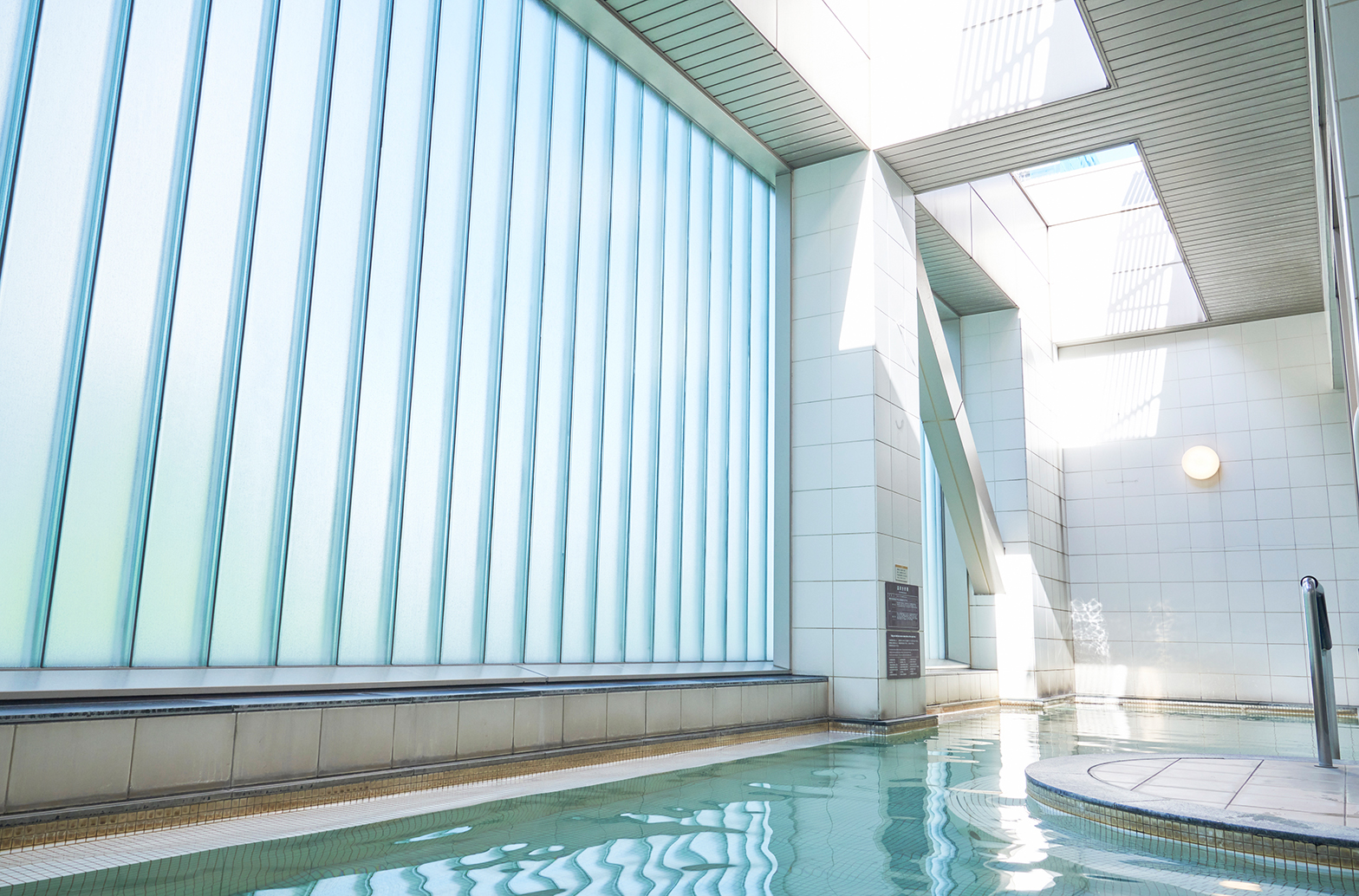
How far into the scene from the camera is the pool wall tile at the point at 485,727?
17.3ft

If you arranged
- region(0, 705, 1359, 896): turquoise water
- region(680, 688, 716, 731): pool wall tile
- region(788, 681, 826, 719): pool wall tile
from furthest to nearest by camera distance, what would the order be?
region(788, 681, 826, 719): pool wall tile
region(680, 688, 716, 731): pool wall tile
region(0, 705, 1359, 896): turquoise water

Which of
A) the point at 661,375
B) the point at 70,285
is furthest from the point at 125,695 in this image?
the point at 661,375

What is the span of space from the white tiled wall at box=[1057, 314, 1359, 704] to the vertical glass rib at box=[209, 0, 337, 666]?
13.5 meters

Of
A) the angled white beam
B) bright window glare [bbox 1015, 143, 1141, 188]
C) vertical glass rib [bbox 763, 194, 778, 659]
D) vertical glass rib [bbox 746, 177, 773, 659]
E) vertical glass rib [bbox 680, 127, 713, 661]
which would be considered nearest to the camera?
vertical glass rib [bbox 680, 127, 713, 661]

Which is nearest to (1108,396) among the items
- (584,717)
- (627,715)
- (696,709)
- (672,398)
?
(672,398)

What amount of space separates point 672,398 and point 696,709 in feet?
10.0

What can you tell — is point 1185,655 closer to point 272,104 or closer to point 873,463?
point 873,463

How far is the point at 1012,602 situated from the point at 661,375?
25.1 feet

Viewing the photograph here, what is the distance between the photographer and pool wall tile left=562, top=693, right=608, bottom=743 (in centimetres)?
605

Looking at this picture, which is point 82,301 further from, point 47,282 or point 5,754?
point 5,754

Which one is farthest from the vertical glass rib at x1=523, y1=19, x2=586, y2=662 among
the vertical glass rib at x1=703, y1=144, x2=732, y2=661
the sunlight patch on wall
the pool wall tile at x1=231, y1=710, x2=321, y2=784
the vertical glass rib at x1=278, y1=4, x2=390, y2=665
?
the sunlight patch on wall

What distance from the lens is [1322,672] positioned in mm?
5551

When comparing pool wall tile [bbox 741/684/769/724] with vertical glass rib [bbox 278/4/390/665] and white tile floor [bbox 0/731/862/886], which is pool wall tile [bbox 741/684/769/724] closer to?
white tile floor [bbox 0/731/862/886]

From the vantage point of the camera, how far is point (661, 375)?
29.1 ft
